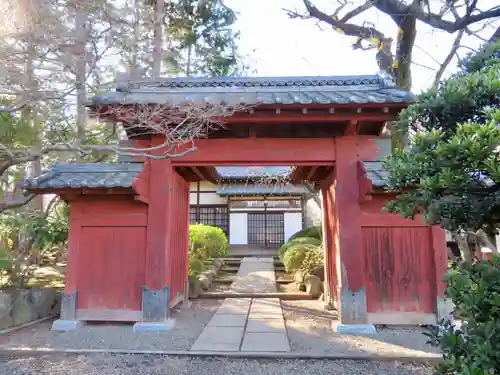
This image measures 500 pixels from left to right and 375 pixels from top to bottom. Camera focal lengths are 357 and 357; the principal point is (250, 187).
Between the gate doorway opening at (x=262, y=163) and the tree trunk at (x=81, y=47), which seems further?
the gate doorway opening at (x=262, y=163)

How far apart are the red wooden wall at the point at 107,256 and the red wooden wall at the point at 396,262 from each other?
12.5 ft

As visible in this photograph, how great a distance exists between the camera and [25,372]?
4234mm

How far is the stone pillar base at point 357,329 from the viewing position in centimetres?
554

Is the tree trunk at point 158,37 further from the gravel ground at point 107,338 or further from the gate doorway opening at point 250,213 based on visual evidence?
the gate doorway opening at point 250,213

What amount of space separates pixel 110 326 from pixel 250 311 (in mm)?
2605

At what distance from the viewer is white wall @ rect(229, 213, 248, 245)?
63.2 ft

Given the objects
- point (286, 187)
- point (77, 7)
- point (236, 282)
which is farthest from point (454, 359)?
point (286, 187)

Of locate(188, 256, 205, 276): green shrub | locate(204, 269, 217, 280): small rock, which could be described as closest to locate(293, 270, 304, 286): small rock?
locate(204, 269, 217, 280): small rock

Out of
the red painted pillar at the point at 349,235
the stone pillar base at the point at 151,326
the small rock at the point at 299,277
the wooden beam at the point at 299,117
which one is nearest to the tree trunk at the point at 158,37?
the wooden beam at the point at 299,117

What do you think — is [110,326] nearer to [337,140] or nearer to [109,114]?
[109,114]

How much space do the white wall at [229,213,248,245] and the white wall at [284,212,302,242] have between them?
2.21 meters

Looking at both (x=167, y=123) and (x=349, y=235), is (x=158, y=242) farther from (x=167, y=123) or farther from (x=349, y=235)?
(x=349, y=235)

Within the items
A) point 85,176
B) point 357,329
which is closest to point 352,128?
point 357,329

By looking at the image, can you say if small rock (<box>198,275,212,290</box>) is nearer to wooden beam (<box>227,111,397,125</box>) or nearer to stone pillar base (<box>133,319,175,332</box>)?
stone pillar base (<box>133,319,175,332</box>)
